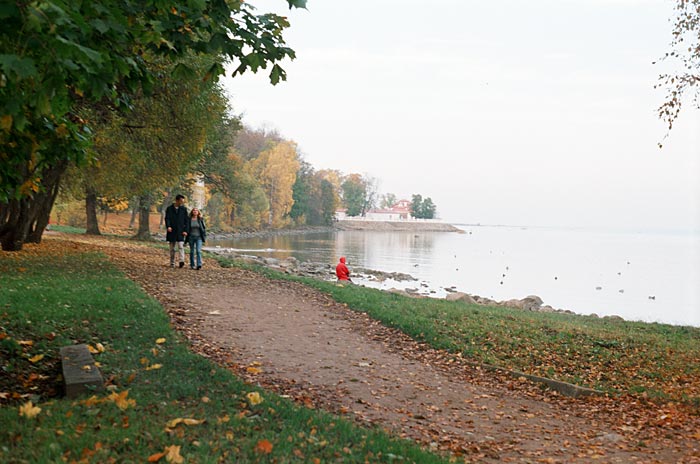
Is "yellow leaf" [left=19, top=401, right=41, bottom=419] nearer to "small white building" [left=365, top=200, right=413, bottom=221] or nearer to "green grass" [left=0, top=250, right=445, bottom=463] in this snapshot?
"green grass" [left=0, top=250, right=445, bottom=463]

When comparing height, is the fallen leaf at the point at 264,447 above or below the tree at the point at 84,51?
below

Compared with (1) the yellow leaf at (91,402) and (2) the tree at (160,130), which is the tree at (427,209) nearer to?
(2) the tree at (160,130)

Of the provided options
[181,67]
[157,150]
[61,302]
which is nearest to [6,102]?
[181,67]

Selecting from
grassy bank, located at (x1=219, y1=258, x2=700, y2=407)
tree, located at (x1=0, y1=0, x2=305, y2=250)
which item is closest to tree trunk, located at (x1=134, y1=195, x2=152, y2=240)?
grassy bank, located at (x1=219, y1=258, x2=700, y2=407)

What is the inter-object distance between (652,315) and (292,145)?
78091 mm

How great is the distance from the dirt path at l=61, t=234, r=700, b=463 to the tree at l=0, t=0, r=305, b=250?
12.1 ft

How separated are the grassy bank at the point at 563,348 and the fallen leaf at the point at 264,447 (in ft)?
20.7

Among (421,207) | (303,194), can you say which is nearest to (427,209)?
(421,207)

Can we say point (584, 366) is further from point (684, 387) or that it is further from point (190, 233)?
point (190, 233)

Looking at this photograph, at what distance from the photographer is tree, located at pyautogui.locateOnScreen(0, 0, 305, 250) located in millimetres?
3531

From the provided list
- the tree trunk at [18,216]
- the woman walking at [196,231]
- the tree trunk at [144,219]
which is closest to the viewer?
the tree trunk at [18,216]

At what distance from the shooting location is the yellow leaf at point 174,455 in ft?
13.4

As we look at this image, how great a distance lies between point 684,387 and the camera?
912 centimetres

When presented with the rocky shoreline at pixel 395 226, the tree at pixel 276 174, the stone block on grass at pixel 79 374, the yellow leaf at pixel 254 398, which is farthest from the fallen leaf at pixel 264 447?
the rocky shoreline at pixel 395 226
